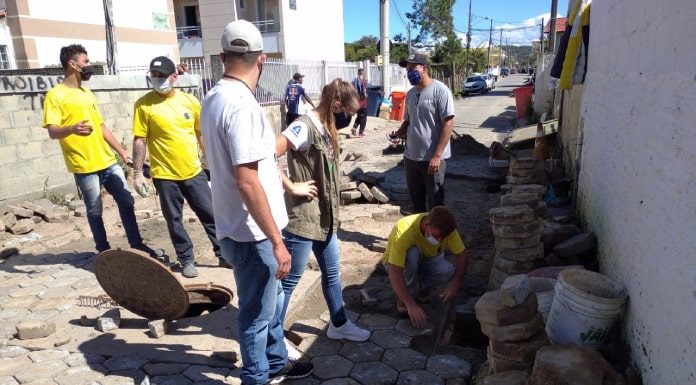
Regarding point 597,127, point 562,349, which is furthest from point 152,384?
point 597,127

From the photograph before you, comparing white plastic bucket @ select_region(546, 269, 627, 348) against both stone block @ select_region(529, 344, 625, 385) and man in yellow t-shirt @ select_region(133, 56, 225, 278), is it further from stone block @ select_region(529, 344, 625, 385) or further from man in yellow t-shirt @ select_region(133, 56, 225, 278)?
man in yellow t-shirt @ select_region(133, 56, 225, 278)

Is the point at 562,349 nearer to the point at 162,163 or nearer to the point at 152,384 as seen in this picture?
the point at 152,384

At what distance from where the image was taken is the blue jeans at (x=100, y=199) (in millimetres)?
4504

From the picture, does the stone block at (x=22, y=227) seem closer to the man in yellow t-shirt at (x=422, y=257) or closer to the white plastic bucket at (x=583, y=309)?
the man in yellow t-shirt at (x=422, y=257)

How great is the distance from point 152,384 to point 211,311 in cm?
106

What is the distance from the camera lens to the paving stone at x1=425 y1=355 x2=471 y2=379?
2.91 m

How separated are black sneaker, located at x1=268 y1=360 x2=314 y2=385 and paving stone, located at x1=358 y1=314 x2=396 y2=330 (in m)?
0.72

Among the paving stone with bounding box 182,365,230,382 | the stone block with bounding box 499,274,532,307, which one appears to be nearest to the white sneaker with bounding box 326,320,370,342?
the paving stone with bounding box 182,365,230,382

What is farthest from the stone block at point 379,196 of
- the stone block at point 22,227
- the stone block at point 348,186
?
the stone block at point 22,227

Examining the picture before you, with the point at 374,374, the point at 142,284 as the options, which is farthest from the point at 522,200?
the point at 142,284

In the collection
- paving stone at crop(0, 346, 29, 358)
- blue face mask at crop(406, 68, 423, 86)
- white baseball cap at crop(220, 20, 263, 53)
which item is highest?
white baseball cap at crop(220, 20, 263, 53)

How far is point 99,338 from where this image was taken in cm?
338

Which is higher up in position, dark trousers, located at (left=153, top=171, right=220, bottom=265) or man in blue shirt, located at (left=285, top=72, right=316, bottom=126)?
man in blue shirt, located at (left=285, top=72, right=316, bottom=126)

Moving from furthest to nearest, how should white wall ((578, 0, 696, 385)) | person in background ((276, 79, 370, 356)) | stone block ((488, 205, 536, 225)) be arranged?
stone block ((488, 205, 536, 225)) → person in background ((276, 79, 370, 356)) → white wall ((578, 0, 696, 385))
